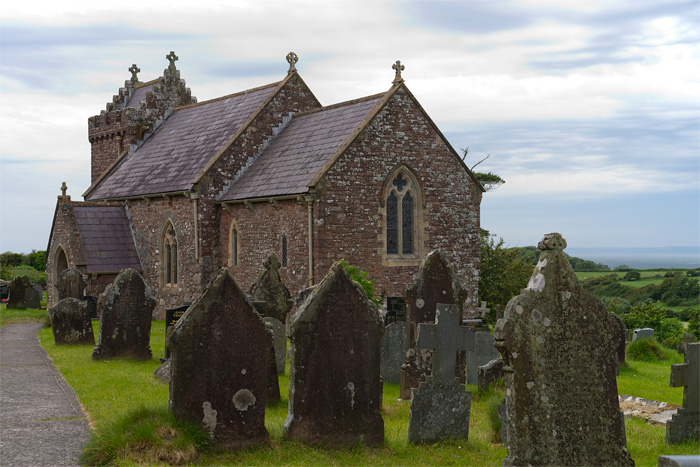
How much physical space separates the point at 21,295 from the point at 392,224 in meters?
16.6

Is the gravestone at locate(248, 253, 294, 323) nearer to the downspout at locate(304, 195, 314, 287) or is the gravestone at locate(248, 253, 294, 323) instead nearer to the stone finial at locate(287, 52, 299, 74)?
the downspout at locate(304, 195, 314, 287)

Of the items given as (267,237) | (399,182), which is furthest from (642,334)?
(267,237)

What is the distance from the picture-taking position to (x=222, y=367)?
870 cm

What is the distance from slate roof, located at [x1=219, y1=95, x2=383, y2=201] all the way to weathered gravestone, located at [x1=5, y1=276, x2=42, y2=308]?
35.3ft

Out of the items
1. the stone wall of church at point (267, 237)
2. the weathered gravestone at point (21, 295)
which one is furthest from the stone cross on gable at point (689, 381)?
the weathered gravestone at point (21, 295)

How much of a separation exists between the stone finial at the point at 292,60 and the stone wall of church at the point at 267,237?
232 inches

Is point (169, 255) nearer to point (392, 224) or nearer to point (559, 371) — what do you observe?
point (392, 224)

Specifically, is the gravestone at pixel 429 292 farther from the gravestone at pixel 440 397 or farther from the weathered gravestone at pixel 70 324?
the weathered gravestone at pixel 70 324

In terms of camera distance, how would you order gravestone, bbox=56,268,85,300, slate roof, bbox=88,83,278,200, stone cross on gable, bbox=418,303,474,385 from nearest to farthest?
stone cross on gable, bbox=418,303,474,385, gravestone, bbox=56,268,85,300, slate roof, bbox=88,83,278,200

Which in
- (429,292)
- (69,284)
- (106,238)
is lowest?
(69,284)

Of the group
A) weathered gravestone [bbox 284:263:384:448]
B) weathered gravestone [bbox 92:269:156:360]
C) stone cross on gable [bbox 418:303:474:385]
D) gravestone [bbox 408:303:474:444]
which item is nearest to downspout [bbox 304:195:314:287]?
weathered gravestone [bbox 92:269:156:360]

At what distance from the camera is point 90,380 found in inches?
547

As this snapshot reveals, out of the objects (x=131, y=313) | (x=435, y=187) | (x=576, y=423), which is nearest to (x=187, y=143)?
(x=435, y=187)

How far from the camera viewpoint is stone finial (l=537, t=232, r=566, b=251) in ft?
23.3
